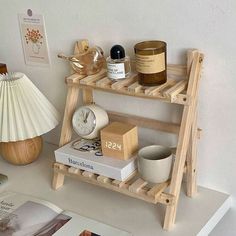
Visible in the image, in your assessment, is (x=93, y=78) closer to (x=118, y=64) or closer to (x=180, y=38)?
(x=118, y=64)

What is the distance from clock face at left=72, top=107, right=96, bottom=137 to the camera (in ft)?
3.57

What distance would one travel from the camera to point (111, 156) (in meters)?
1.03

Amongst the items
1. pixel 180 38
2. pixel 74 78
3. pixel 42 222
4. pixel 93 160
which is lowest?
pixel 42 222

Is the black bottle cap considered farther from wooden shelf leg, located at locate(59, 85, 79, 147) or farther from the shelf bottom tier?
the shelf bottom tier

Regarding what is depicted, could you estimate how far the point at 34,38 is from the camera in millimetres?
1307

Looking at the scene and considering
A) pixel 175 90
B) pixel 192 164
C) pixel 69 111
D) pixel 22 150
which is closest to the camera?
pixel 175 90

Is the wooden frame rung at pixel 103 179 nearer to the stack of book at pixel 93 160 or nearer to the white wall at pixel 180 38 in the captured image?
the stack of book at pixel 93 160

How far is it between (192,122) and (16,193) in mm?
510

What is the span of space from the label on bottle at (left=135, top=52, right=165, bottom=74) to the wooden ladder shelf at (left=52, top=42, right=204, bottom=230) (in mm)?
40

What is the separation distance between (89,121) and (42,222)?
270mm

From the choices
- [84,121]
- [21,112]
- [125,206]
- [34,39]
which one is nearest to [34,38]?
[34,39]

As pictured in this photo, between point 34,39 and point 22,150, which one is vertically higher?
point 34,39

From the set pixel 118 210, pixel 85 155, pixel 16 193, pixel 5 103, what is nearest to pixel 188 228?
pixel 118 210

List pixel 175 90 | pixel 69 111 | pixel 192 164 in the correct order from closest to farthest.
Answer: pixel 175 90 < pixel 192 164 < pixel 69 111
